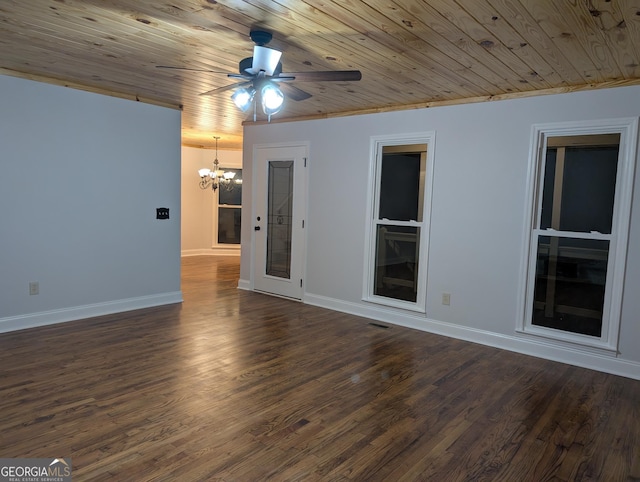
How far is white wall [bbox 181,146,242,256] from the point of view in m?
9.58

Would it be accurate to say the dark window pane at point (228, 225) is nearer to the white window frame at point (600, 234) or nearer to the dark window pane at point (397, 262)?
the dark window pane at point (397, 262)

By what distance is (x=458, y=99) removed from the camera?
4375 mm

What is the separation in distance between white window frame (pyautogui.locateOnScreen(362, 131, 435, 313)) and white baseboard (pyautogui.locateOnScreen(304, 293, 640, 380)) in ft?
0.40

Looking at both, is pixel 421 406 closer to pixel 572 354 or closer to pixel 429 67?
pixel 572 354

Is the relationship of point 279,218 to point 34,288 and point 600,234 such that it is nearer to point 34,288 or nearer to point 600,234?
point 34,288

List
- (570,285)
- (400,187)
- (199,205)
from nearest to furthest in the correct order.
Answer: (570,285) → (400,187) → (199,205)

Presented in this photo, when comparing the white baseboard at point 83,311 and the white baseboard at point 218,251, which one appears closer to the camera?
the white baseboard at point 83,311

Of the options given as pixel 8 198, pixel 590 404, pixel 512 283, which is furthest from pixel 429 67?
pixel 8 198

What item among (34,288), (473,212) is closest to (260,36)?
Result: (473,212)

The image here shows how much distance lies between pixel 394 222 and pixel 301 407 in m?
2.70

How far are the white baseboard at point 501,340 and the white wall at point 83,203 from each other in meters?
2.24

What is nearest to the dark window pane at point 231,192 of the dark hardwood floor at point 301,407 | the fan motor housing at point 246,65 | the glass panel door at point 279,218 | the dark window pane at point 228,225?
the dark window pane at point 228,225

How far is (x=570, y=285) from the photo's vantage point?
4.14 metres

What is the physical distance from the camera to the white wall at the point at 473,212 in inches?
145
